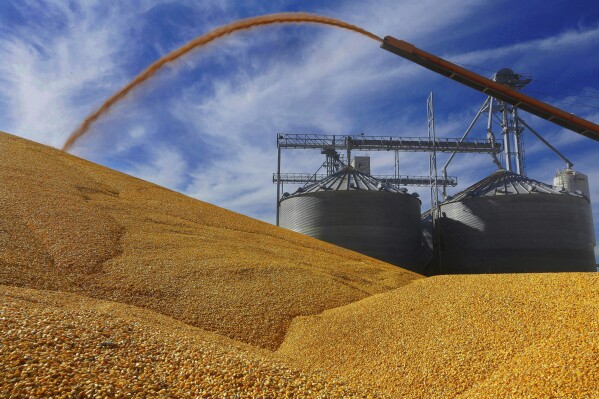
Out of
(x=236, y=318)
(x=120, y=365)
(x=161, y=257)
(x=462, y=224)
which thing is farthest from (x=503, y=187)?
(x=120, y=365)

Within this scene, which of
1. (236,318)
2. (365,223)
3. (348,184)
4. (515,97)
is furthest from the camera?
(348,184)

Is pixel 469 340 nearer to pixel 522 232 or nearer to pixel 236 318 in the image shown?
pixel 236 318

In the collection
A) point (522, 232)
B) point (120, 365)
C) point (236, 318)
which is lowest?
point (120, 365)

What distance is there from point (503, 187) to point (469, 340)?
2056 centimetres

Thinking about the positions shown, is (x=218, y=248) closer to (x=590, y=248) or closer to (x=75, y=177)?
(x=75, y=177)

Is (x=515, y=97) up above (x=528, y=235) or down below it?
above

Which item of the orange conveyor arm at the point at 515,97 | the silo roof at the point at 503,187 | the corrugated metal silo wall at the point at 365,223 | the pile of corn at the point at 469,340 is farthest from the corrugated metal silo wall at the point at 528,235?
the pile of corn at the point at 469,340

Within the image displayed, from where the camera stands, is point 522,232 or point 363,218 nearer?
point 522,232

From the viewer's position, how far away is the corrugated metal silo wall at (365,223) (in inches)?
918

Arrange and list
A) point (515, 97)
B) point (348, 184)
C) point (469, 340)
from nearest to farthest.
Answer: point (469, 340)
point (515, 97)
point (348, 184)

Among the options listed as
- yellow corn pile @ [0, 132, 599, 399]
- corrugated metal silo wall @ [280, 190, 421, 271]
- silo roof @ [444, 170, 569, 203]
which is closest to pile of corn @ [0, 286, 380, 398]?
yellow corn pile @ [0, 132, 599, 399]

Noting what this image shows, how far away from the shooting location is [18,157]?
49.9 feet

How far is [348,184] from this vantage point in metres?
25.2

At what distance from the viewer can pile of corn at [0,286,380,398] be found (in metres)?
3.74
